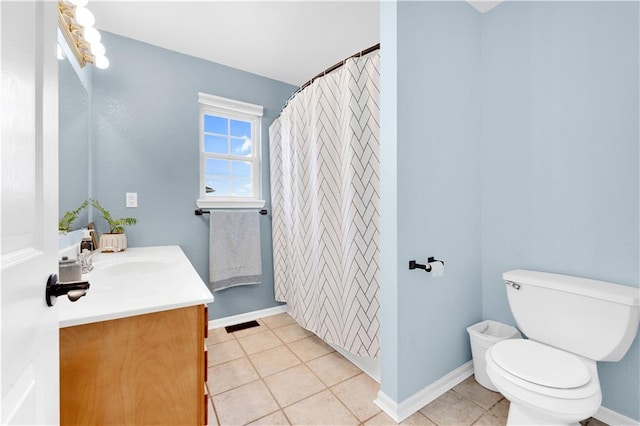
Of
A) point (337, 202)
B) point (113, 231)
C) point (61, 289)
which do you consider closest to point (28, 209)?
point (61, 289)

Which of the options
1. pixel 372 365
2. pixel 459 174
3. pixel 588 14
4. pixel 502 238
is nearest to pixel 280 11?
pixel 459 174

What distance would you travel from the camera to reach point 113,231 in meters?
1.96

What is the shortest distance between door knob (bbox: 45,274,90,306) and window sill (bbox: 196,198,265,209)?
187cm

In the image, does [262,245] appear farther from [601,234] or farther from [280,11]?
[601,234]

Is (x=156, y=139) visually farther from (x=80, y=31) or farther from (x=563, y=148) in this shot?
(x=563, y=148)

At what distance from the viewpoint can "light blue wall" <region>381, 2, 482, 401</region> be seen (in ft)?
4.57

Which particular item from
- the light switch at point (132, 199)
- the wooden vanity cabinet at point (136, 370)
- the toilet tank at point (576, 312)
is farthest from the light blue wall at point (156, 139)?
the toilet tank at point (576, 312)

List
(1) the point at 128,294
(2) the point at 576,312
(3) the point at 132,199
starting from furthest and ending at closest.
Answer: (3) the point at 132,199 → (2) the point at 576,312 → (1) the point at 128,294

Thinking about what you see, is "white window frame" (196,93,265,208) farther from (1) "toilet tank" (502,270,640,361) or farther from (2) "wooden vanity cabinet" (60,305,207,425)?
(1) "toilet tank" (502,270,640,361)

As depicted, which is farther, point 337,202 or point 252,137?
point 252,137

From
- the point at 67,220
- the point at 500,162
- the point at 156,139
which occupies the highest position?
the point at 156,139

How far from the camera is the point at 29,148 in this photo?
0.46m

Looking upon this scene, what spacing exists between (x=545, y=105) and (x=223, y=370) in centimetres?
262

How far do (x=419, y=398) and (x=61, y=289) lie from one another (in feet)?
5.44
